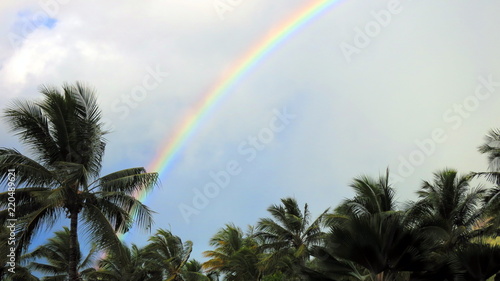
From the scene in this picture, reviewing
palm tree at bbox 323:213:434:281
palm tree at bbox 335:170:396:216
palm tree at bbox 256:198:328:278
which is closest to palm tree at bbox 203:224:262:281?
palm tree at bbox 256:198:328:278

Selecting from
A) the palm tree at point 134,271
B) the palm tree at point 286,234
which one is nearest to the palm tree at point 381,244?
the palm tree at point 286,234

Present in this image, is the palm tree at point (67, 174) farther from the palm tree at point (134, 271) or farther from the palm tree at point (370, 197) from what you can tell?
the palm tree at point (134, 271)

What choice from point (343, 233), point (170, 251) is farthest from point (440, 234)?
point (170, 251)

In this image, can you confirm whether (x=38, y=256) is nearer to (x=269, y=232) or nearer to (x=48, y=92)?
(x=269, y=232)

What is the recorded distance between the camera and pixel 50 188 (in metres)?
17.6

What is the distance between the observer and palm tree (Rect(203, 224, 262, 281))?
3516 centimetres

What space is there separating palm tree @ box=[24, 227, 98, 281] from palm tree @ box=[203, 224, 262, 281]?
9.38 m

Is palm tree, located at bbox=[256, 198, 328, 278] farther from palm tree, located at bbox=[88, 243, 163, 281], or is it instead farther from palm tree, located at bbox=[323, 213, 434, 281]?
palm tree, located at bbox=[323, 213, 434, 281]

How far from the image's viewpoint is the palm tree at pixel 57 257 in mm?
33875

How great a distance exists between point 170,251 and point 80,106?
2199cm

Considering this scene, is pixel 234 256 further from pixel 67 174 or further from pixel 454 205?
pixel 67 174
